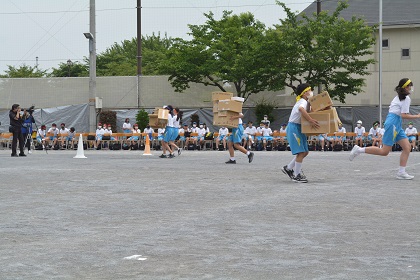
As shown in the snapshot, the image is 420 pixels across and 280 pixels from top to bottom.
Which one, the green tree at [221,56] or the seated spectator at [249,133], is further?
the green tree at [221,56]

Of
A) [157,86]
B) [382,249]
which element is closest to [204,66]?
[157,86]

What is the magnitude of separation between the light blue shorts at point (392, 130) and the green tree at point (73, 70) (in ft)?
275

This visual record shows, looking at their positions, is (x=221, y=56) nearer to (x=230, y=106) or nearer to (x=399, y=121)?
(x=230, y=106)

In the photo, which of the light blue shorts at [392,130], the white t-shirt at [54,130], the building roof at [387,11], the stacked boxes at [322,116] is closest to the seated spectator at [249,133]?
the white t-shirt at [54,130]

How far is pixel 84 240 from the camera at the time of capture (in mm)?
7590

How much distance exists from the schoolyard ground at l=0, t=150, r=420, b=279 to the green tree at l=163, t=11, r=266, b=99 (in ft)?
97.5

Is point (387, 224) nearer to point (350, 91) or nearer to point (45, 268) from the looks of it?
point (45, 268)

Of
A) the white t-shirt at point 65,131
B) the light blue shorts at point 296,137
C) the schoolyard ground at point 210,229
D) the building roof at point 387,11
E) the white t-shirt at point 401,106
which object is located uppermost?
the building roof at point 387,11

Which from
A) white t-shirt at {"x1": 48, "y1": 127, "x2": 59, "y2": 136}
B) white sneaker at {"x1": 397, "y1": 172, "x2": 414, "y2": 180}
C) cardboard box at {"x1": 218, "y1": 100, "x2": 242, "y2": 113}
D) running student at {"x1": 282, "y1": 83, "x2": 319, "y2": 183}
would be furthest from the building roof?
running student at {"x1": 282, "y1": 83, "x2": 319, "y2": 183}

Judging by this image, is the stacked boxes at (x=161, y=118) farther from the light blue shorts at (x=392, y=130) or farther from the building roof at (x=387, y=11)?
the building roof at (x=387, y=11)

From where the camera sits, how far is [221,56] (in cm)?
4688

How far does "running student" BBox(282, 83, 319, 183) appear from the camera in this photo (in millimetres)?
14320

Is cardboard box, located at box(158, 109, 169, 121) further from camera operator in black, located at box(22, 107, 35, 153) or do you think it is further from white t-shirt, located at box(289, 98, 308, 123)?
white t-shirt, located at box(289, 98, 308, 123)

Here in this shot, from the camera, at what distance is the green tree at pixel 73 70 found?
96.9 meters
